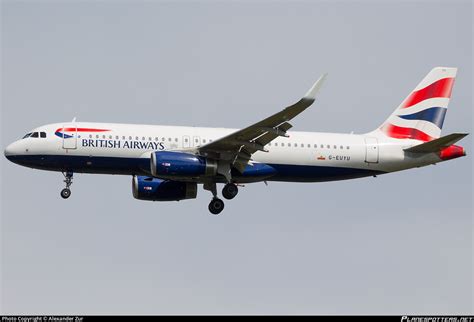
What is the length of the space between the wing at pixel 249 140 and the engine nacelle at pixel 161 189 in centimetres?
383

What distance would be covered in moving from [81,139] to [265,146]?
27.0 ft

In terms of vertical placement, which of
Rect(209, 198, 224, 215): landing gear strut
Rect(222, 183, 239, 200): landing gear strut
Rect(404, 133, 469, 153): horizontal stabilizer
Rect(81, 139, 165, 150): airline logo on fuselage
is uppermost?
Rect(81, 139, 165, 150): airline logo on fuselage

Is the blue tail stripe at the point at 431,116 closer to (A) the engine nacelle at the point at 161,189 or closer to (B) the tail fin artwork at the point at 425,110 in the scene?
(B) the tail fin artwork at the point at 425,110

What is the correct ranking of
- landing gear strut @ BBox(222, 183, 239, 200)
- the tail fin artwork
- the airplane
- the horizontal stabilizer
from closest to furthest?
the airplane, the horizontal stabilizer, landing gear strut @ BBox(222, 183, 239, 200), the tail fin artwork

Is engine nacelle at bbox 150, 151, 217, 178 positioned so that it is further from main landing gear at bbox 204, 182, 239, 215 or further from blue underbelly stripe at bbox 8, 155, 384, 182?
main landing gear at bbox 204, 182, 239, 215

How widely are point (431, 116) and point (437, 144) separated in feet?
13.5

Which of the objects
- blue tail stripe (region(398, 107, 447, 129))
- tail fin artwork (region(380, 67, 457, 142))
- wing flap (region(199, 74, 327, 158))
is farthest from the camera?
blue tail stripe (region(398, 107, 447, 129))

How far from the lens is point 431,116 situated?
2115 inches

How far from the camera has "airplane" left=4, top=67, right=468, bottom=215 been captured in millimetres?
47469

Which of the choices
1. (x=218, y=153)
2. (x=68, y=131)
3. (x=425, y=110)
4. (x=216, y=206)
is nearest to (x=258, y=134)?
(x=218, y=153)

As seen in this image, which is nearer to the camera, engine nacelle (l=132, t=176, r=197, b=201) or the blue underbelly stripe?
the blue underbelly stripe

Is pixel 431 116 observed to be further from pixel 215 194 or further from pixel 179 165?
pixel 179 165

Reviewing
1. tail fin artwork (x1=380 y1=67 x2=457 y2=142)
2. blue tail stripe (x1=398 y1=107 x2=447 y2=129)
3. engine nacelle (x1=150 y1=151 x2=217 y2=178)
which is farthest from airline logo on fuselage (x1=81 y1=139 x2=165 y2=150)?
blue tail stripe (x1=398 y1=107 x2=447 y2=129)

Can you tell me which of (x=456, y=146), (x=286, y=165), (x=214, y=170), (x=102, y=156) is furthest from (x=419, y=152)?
(x=102, y=156)
